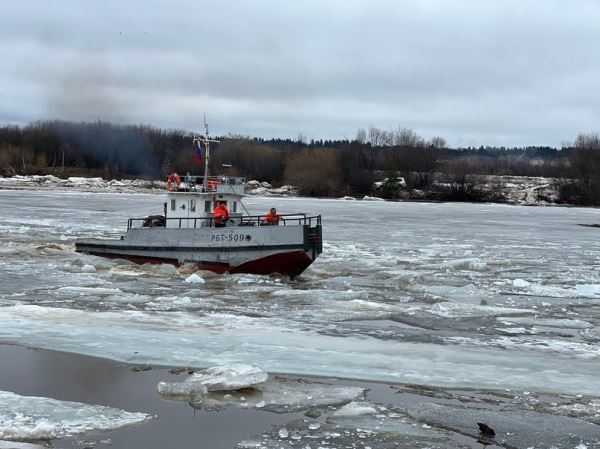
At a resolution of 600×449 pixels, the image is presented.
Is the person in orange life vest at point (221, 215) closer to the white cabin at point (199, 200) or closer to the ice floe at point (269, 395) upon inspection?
the white cabin at point (199, 200)

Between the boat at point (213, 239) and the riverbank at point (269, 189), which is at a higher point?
the riverbank at point (269, 189)

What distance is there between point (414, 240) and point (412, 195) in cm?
6369

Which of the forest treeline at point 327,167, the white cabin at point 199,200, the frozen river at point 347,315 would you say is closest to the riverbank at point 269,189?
the forest treeline at point 327,167

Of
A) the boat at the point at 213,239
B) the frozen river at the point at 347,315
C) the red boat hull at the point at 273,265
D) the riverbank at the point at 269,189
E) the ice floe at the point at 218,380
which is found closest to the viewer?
the ice floe at the point at 218,380

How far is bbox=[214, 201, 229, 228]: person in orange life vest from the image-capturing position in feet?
73.6

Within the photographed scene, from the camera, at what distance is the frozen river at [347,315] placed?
1101cm

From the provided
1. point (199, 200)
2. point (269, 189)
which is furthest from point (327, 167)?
point (199, 200)

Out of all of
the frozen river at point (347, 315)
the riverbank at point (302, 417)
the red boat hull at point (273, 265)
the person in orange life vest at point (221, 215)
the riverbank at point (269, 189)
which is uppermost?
the riverbank at point (269, 189)

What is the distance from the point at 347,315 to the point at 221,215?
8244 mm

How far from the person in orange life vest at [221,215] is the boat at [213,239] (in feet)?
0.18

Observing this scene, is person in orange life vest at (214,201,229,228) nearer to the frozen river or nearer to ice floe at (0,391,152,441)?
the frozen river

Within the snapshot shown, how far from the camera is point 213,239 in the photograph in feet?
73.0

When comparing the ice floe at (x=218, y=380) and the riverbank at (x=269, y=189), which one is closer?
the ice floe at (x=218, y=380)

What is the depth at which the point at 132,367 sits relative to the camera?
10633mm
